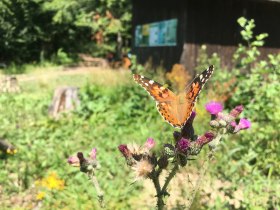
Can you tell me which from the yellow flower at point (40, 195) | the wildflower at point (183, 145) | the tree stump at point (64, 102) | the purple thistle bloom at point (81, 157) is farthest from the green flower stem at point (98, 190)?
the tree stump at point (64, 102)

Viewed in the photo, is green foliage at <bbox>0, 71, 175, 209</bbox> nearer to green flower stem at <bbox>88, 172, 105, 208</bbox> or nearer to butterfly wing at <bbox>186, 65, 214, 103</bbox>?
green flower stem at <bbox>88, 172, 105, 208</bbox>

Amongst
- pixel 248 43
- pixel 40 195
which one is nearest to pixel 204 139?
pixel 40 195

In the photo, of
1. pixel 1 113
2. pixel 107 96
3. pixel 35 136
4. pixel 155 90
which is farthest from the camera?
pixel 107 96

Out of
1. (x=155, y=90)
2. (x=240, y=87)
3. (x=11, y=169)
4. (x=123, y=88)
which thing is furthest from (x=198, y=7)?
(x=155, y=90)

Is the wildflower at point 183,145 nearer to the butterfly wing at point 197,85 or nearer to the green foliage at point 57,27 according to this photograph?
the butterfly wing at point 197,85

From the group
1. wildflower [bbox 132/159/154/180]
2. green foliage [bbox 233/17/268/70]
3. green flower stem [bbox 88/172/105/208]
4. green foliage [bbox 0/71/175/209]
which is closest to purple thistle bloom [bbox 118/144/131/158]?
wildflower [bbox 132/159/154/180]

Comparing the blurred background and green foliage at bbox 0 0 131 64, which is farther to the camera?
green foliage at bbox 0 0 131 64

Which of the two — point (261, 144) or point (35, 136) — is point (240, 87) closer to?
point (261, 144)
